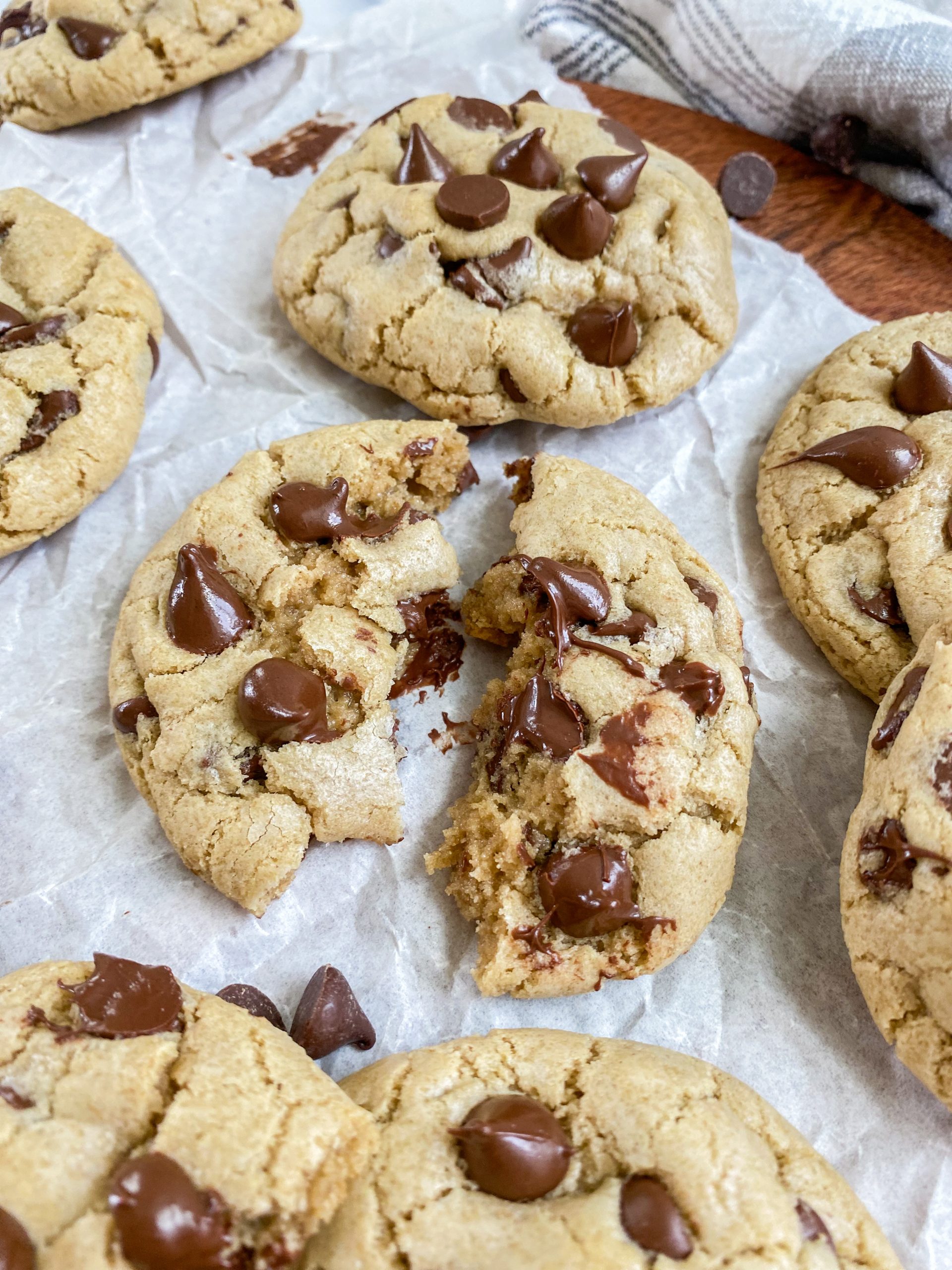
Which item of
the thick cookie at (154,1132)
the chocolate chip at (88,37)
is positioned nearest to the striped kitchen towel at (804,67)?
the chocolate chip at (88,37)

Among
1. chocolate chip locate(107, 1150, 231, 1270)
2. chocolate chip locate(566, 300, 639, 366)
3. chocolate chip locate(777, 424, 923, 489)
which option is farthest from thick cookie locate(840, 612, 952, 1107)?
chocolate chip locate(107, 1150, 231, 1270)

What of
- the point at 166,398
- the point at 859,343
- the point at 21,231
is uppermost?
the point at 859,343

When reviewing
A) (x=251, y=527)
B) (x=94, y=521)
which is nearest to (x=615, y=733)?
(x=251, y=527)

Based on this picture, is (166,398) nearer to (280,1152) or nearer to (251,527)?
(251,527)

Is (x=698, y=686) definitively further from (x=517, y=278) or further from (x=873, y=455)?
(x=517, y=278)

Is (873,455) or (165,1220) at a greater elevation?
(873,455)

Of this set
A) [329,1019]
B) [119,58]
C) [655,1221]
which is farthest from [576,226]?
[655,1221]
